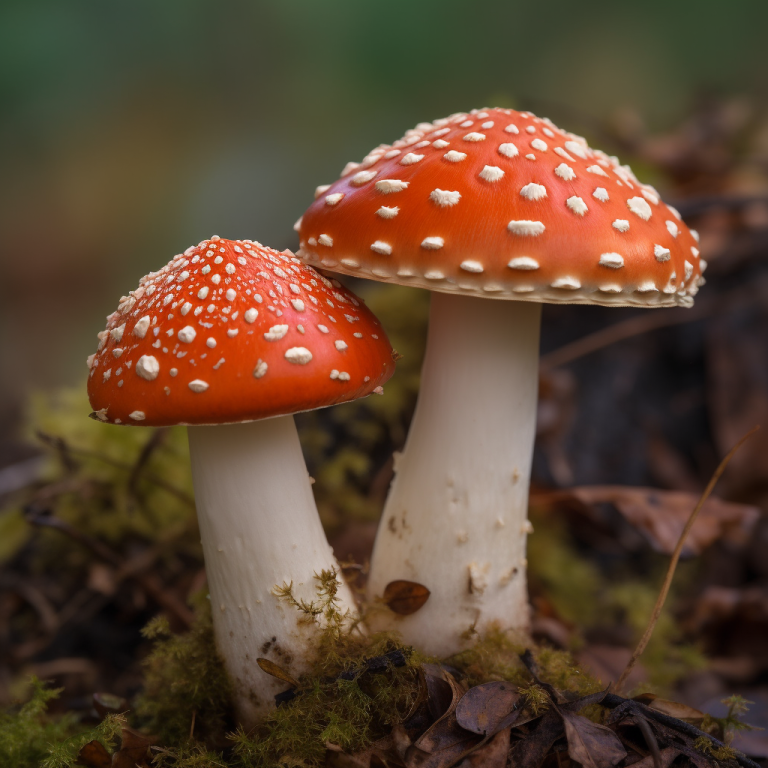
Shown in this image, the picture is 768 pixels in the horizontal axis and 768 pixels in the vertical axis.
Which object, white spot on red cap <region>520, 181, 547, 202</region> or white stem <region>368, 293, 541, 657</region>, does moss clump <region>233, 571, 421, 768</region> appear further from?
white spot on red cap <region>520, 181, 547, 202</region>

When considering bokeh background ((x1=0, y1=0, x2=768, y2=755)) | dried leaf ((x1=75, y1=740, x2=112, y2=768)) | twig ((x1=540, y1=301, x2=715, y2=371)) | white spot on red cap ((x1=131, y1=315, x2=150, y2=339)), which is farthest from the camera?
twig ((x1=540, y1=301, x2=715, y2=371))

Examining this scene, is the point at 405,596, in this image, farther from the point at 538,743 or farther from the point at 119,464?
the point at 119,464

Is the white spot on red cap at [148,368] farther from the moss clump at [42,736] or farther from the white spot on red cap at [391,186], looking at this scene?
the moss clump at [42,736]

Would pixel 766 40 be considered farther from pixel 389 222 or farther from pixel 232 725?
pixel 232 725

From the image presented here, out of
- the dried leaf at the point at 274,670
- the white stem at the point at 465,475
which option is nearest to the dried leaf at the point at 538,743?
the white stem at the point at 465,475

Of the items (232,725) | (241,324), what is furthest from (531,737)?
(241,324)

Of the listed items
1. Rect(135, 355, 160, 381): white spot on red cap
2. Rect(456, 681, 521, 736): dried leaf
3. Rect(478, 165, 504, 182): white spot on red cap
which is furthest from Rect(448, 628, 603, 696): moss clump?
Rect(478, 165, 504, 182): white spot on red cap
